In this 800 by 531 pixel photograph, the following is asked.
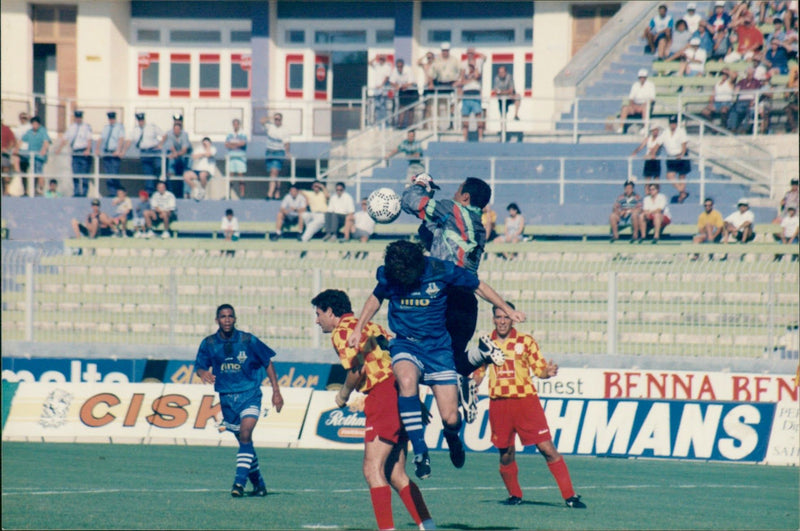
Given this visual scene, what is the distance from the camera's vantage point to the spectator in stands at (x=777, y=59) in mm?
25172

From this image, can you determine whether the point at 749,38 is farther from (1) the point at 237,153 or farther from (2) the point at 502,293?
(1) the point at 237,153

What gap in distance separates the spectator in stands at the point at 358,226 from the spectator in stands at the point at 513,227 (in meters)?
2.65

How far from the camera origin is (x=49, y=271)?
804 inches

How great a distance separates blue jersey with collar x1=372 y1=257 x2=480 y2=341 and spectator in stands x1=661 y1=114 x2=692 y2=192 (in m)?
14.7

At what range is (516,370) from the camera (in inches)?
479

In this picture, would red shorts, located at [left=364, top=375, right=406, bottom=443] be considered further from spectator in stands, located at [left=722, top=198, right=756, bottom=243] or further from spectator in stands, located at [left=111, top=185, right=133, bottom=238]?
spectator in stands, located at [left=111, top=185, right=133, bottom=238]

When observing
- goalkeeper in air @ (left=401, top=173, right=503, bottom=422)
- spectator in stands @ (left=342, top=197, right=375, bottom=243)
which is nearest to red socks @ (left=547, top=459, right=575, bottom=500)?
goalkeeper in air @ (left=401, top=173, right=503, bottom=422)

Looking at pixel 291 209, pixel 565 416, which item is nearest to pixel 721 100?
pixel 291 209

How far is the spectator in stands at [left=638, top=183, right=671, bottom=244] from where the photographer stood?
22.1 metres

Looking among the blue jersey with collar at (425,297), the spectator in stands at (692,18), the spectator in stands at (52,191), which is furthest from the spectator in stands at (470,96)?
the blue jersey with collar at (425,297)

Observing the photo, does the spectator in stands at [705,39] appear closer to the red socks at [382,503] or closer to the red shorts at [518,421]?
the red shorts at [518,421]

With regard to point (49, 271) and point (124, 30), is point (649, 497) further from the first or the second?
point (124, 30)

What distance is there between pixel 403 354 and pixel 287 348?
992 centimetres

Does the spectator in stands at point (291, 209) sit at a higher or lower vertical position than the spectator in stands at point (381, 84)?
lower
